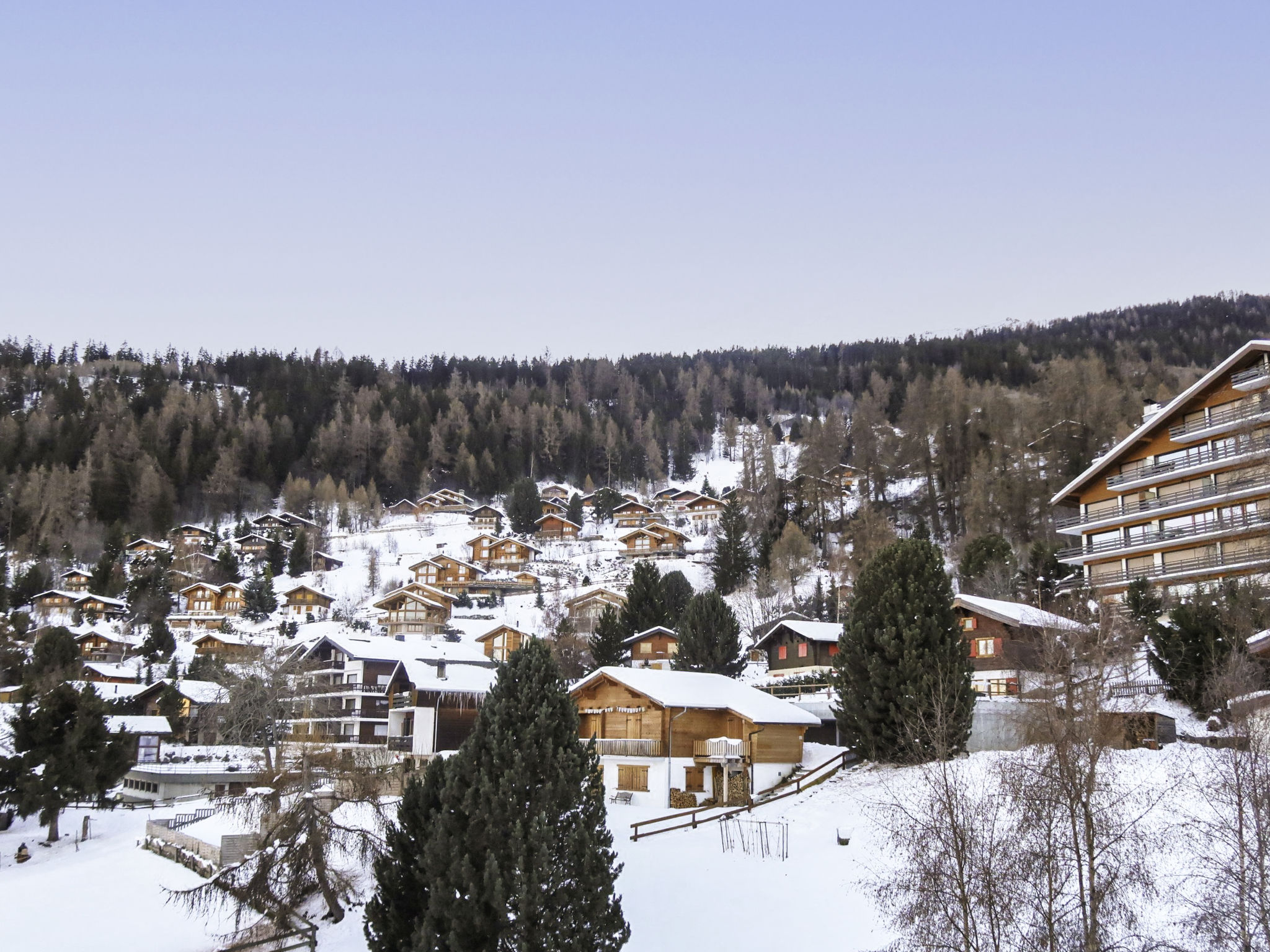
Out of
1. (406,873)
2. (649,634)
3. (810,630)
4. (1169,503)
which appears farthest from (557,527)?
(406,873)

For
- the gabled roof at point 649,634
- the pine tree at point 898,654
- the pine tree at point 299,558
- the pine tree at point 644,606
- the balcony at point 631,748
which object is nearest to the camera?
the pine tree at point 898,654

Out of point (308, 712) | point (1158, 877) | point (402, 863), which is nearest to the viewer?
point (1158, 877)

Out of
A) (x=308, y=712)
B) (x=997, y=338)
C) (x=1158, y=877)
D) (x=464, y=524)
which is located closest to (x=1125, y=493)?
(x=1158, y=877)

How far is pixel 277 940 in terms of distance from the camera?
25.8 meters

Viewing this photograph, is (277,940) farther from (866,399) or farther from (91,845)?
(866,399)

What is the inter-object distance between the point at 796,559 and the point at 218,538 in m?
70.5

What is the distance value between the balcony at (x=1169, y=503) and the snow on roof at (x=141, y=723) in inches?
2130

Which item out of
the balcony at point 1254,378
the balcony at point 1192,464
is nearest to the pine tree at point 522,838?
the balcony at point 1192,464

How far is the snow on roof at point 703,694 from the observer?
38406 mm

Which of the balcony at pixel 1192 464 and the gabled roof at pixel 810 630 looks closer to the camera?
the balcony at pixel 1192 464

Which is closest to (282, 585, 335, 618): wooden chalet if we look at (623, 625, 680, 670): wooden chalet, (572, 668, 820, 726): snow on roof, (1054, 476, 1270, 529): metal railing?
(623, 625, 680, 670): wooden chalet

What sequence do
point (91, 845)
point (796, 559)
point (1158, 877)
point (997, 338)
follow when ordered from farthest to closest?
point (997, 338) → point (796, 559) → point (91, 845) → point (1158, 877)

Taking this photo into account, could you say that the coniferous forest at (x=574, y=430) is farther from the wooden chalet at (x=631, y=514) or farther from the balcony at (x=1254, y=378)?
the balcony at (x=1254, y=378)

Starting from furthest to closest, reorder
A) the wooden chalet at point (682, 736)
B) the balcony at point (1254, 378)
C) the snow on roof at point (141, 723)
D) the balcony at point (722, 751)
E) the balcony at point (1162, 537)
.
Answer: the snow on roof at point (141, 723) < the balcony at point (1254, 378) < the balcony at point (1162, 537) < the wooden chalet at point (682, 736) < the balcony at point (722, 751)
